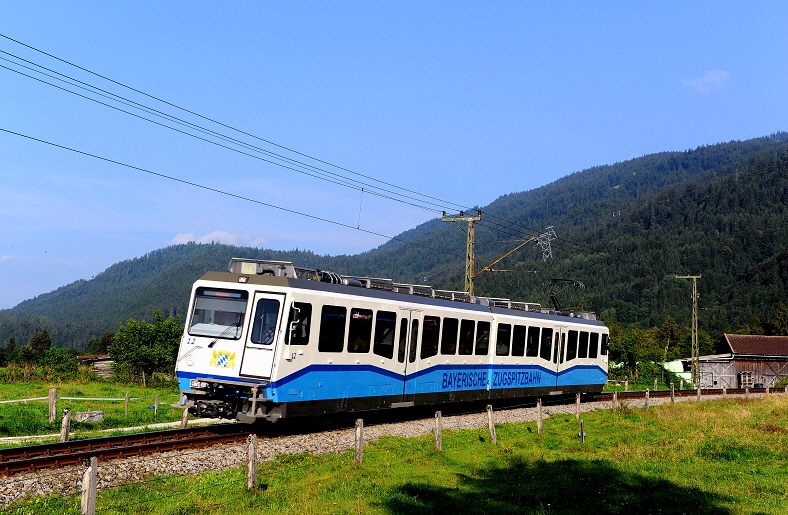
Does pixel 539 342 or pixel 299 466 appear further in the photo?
pixel 539 342

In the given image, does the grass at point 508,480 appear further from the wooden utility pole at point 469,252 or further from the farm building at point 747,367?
the farm building at point 747,367

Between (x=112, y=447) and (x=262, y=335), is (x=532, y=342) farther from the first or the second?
(x=112, y=447)

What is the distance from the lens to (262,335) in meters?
17.4

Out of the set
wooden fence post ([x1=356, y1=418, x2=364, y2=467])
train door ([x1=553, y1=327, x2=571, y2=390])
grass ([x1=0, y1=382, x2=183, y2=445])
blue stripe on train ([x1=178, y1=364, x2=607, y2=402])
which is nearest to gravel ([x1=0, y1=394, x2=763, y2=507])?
blue stripe on train ([x1=178, y1=364, x2=607, y2=402])

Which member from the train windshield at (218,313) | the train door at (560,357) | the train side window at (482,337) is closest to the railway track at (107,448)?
the train windshield at (218,313)

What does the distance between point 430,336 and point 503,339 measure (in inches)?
199

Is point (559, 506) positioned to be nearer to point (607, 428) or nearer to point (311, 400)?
point (311, 400)

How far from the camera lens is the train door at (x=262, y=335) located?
17.2 meters

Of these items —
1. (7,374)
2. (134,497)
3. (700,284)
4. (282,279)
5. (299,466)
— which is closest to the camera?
(134,497)

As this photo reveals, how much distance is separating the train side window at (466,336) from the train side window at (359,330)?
17.0ft

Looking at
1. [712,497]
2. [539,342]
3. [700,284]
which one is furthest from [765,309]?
[712,497]

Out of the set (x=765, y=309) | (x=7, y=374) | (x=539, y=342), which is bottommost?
(x=7, y=374)

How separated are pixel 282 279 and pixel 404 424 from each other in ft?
23.3

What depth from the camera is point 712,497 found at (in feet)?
47.0
